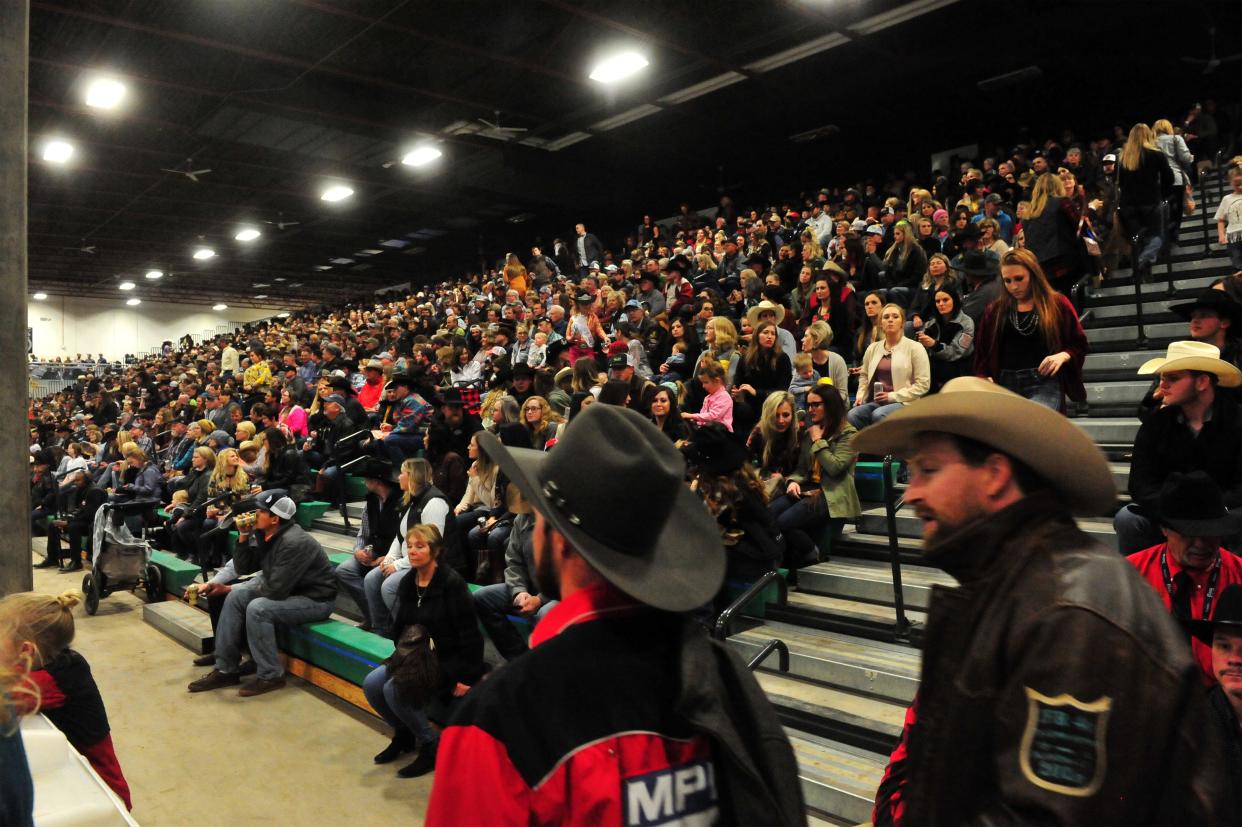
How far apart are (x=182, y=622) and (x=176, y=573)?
158cm

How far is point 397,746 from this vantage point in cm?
534

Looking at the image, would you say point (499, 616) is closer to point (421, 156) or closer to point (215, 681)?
point (215, 681)

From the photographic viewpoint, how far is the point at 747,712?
126cm

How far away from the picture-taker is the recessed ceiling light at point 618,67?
13375mm

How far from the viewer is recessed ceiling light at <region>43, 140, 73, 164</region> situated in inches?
621

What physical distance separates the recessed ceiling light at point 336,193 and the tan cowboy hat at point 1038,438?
2065 centimetres

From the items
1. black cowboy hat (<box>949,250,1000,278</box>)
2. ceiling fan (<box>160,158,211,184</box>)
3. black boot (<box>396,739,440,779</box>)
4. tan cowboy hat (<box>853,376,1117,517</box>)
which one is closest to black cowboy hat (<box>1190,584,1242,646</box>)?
tan cowboy hat (<box>853,376,1117,517</box>)

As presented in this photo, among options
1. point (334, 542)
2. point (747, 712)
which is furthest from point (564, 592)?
point (334, 542)

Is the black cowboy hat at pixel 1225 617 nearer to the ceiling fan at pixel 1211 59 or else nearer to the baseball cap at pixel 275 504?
the baseball cap at pixel 275 504

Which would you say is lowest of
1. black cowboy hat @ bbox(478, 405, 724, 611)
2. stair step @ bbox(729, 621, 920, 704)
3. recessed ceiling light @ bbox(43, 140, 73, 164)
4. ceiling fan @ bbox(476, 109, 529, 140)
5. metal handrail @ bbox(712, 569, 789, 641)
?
stair step @ bbox(729, 621, 920, 704)

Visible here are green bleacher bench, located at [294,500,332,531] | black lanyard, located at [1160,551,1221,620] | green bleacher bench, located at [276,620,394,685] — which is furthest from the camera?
green bleacher bench, located at [294,500,332,531]

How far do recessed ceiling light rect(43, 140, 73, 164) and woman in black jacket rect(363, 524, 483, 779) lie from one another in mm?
15335

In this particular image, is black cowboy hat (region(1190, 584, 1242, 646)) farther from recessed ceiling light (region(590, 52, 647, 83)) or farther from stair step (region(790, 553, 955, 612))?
recessed ceiling light (region(590, 52, 647, 83))

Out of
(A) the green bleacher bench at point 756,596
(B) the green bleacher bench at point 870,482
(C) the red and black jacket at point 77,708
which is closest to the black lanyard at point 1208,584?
(A) the green bleacher bench at point 756,596
